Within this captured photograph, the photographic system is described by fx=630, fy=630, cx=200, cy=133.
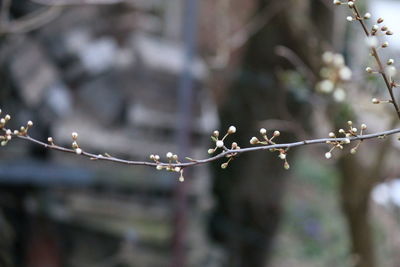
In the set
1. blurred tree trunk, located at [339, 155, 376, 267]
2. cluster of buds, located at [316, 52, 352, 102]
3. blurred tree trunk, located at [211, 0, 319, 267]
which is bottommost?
blurred tree trunk, located at [339, 155, 376, 267]

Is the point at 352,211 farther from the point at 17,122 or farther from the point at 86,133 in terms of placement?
the point at 86,133

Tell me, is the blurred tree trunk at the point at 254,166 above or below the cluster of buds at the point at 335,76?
above

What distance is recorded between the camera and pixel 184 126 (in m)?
3.59

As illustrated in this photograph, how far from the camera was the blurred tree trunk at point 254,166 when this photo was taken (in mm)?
3758

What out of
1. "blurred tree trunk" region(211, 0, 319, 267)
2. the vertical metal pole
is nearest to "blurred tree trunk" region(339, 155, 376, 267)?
"blurred tree trunk" region(211, 0, 319, 267)

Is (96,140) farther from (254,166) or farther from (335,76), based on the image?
(335,76)

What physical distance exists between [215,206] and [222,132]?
1.68ft

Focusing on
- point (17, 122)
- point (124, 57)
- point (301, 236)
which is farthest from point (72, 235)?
point (301, 236)

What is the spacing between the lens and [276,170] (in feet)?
12.8

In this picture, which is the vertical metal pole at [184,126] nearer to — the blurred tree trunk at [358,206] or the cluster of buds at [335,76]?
the blurred tree trunk at [358,206]

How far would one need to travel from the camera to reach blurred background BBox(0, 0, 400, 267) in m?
2.98

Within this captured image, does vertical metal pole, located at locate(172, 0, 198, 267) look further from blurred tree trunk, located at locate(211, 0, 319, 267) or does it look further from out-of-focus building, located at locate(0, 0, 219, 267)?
blurred tree trunk, located at locate(211, 0, 319, 267)

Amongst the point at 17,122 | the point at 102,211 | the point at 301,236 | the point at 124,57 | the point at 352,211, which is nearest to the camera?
the point at 352,211

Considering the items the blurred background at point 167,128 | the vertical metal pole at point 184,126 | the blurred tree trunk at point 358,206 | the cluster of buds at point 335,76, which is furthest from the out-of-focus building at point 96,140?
the cluster of buds at point 335,76
